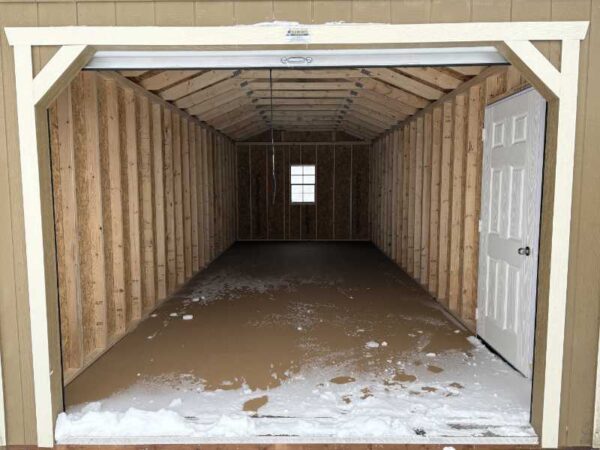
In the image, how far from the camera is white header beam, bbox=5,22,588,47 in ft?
8.21

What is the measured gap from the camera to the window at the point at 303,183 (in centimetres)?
1177

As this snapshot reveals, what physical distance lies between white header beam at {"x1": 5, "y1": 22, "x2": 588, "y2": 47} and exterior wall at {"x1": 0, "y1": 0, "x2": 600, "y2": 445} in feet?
0.17

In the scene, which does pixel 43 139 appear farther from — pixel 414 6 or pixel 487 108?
pixel 487 108

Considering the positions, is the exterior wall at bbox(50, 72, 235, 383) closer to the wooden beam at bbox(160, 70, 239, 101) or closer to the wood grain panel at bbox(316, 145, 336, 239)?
the wooden beam at bbox(160, 70, 239, 101)

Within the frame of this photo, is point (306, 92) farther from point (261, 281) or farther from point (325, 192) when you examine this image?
point (325, 192)

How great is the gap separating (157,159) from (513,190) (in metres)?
4.14

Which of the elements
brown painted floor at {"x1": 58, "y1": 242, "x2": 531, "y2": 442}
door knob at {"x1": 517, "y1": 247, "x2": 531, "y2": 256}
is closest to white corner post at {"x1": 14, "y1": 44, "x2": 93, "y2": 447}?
brown painted floor at {"x1": 58, "y1": 242, "x2": 531, "y2": 442}

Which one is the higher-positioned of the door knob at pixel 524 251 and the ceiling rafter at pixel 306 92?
the ceiling rafter at pixel 306 92

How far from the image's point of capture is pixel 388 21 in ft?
8.34

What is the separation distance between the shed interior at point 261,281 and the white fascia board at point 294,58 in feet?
0.70

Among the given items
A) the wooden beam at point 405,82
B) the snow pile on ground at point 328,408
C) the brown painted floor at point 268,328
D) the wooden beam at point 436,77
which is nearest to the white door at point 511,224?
the snow pile on ground at point 328,408

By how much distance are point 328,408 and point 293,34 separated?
2.42 m

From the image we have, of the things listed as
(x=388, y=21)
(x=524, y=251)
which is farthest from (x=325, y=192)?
(x=388, y=21)

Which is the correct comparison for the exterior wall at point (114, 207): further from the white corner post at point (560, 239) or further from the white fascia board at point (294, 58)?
the white corner post at point (560, 239)
